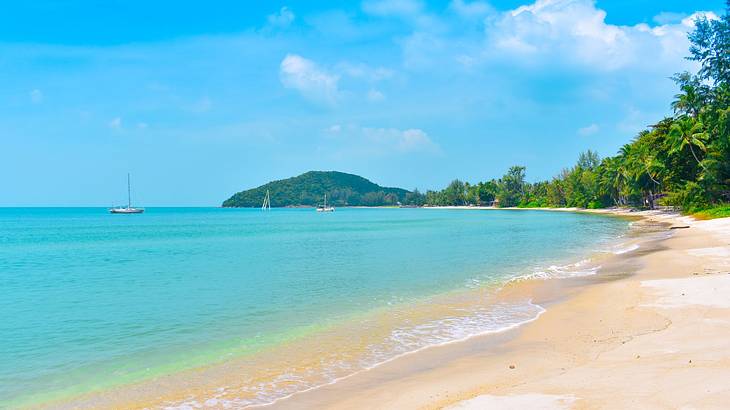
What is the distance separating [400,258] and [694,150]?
47.4 metres

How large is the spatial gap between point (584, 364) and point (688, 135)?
60.6 meters

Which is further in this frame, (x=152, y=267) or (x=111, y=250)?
(x=111, y=250)

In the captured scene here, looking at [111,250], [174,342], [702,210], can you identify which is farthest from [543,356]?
[702,210]

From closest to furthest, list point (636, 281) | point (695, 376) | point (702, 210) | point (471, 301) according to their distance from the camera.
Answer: point (695, 376), point (471, 301), point (636, 281), point (702, 210)

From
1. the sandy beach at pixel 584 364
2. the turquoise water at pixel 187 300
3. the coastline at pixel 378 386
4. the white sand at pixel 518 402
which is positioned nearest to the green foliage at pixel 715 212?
the turquoise water at pixel 187 300

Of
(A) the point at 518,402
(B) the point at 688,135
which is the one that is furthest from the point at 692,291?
(B) the point at 688,135

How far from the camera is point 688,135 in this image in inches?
2277

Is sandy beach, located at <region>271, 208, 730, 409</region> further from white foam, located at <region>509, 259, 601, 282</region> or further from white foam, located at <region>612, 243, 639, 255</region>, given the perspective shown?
white foam, located at <region>612, 243, 639, 255</region>

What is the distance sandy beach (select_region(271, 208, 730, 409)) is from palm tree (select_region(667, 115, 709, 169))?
4998cm

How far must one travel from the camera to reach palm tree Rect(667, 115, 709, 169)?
5612cm

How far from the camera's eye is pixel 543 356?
9508 mm

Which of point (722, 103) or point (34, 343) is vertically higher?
point (722, 103)

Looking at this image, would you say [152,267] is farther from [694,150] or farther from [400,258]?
[694,150]

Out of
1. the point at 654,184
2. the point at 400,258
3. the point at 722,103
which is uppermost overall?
the point at 722,103
